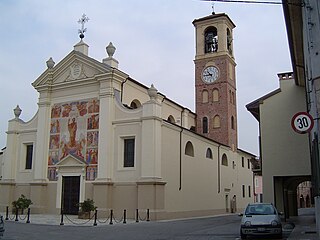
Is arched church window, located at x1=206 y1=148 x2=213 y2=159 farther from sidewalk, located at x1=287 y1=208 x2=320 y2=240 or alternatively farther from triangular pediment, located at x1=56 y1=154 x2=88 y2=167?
sidewalk, located at x1=287 y1=208 x2=320 y2=240

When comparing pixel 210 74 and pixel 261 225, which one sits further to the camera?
pixel 210 74

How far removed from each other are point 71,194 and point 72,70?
9519 millimetres

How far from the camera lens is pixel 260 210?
52.2ft

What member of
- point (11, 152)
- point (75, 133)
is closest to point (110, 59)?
point (75, 133)

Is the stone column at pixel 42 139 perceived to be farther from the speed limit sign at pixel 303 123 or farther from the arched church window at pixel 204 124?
Answer: the speed limit sign at pixel 303 123

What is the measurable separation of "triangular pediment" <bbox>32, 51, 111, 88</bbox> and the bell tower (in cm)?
1612

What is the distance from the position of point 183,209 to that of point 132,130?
23.8 ft

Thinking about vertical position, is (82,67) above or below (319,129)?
above

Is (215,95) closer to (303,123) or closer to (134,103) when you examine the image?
(134,103)

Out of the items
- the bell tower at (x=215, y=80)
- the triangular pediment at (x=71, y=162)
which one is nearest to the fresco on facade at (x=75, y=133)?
the triangular pediment at (x=71, y=162)

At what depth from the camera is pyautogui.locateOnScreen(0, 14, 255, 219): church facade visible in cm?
2720

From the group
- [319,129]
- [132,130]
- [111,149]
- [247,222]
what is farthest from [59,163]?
[319,129]

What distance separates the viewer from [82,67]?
31.1 m

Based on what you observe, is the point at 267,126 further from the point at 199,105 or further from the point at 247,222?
the point at 199,105
